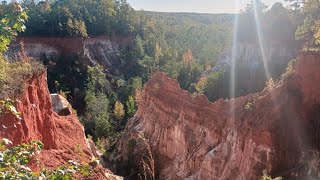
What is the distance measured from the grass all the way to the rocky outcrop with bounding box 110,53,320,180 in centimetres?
1256

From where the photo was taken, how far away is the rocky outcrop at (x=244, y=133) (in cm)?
1994

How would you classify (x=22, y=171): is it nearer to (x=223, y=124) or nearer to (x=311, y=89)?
(x=311, y=89)

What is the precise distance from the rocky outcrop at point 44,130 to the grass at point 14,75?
35 centimetres

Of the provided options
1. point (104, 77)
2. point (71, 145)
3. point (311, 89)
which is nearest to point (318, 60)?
point (311, 89)

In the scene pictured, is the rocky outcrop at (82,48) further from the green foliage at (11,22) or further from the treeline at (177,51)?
the green foliage at (11,22)

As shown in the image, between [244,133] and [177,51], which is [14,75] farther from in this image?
[177,51]

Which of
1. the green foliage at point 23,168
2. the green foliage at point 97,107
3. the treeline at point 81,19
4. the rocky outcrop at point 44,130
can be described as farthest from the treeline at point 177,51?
the green foliage at point 23,168

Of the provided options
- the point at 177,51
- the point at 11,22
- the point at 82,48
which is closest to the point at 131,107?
the point at 82,48

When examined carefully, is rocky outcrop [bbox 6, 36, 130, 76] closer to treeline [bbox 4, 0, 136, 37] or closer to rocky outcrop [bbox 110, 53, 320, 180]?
treeline [bbox 4, 0, 136, 37]

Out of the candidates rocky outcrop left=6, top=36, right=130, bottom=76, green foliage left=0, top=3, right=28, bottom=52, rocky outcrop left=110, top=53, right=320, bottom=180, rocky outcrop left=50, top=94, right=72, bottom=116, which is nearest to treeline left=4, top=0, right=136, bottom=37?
rocky outcrop left=6, top=36, right=130, bottom=76

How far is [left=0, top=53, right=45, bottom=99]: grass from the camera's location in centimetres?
1344

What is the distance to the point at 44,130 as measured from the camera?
1753cm

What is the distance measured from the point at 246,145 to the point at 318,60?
247 inches

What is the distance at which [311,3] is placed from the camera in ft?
91.9
